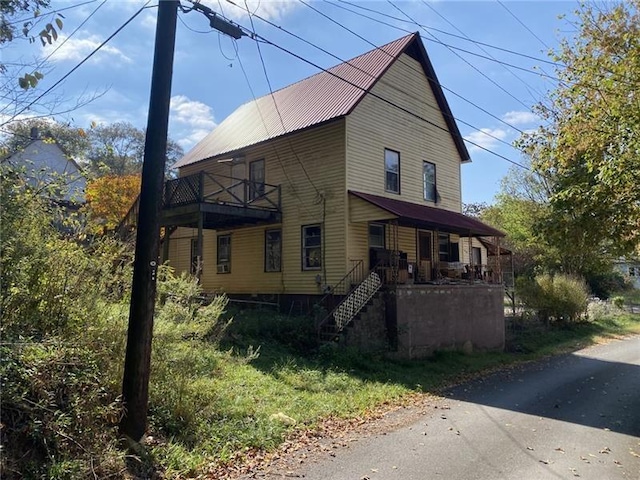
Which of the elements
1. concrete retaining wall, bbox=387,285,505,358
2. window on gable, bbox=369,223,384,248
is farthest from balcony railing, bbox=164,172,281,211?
concrete retaining wall, bbox=387,285,505,358

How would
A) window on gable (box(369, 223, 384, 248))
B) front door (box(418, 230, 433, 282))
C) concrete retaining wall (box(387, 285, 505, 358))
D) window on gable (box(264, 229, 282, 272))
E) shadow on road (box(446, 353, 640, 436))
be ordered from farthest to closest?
front door (box(418, 230, 433, 282)) < window on gable (box(264, 229, 282, 272)) < window on gable (box(369, 223, 384, 248)) < concrete retaining wall (box(387, 285, 505, 358)) < shadow on road (box(446, 353, 640, 436))

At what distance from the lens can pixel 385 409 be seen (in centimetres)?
902

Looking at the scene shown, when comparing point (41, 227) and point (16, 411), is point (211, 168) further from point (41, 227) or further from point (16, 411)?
point (16, 411)

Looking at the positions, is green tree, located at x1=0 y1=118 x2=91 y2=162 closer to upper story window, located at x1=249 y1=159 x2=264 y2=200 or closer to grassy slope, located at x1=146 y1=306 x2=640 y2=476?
grassy slope, located at x1=146 y1=306 x2=640 y2=476

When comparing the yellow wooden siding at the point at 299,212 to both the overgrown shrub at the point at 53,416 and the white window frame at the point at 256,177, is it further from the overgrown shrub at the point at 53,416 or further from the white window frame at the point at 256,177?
the overgrown shrub at the point at 53,416

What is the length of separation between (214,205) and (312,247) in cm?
367

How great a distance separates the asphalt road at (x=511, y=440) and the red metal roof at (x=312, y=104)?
996 cm

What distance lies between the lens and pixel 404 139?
1827 centimetres

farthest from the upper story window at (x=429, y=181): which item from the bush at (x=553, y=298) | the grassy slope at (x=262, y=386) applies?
the bush at (x=553, y=298)

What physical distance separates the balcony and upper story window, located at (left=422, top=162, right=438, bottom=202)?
6.15 metres

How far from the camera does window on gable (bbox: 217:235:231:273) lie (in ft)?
63.9

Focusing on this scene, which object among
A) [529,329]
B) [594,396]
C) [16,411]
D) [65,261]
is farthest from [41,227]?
[529,329]

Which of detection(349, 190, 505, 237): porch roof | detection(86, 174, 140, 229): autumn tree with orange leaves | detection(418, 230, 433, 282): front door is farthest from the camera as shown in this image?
detection(86, 174, 140, 229): autumn tree with orange leaves

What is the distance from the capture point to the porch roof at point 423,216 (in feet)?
48.2
